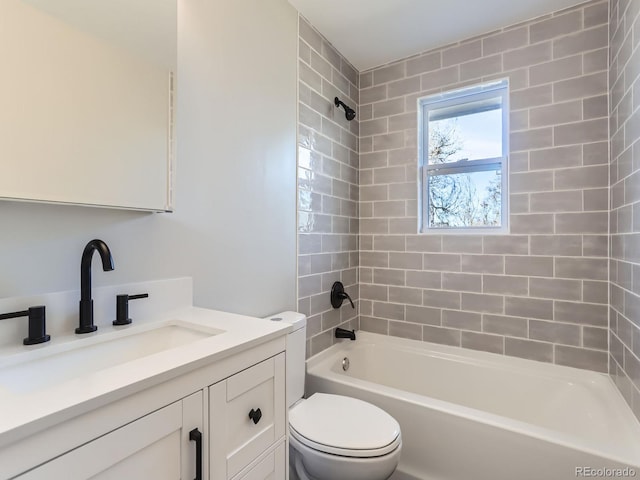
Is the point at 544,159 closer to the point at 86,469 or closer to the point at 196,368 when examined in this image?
the point at 196,368

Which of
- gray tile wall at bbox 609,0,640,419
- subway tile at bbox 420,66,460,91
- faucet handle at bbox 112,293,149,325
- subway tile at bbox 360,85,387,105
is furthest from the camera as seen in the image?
subway tile at bbox 360,85,387,105

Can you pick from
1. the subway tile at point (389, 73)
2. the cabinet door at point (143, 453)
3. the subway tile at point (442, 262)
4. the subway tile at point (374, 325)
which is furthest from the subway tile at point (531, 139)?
the cabinet door at point (143, 453)

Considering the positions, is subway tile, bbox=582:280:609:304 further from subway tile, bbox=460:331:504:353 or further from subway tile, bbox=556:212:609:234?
subway tile, bbox=460:331:504:353

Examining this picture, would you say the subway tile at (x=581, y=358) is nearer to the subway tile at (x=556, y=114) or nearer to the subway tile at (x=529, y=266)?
the subway tile at (x=529, y=266)

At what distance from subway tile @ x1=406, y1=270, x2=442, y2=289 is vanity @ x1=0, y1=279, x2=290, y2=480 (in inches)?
64.2

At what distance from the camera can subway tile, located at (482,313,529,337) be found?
208cm

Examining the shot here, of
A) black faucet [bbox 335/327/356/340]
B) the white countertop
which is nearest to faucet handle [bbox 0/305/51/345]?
the white countertop

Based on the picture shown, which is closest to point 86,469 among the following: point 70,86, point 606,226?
point 70,86

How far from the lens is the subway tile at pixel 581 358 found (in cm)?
188

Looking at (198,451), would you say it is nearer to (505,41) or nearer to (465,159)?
(465,159)

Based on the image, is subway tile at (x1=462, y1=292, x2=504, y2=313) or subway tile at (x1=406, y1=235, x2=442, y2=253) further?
subway tile at (x1=406, y1=235, x2=442, y2=253)

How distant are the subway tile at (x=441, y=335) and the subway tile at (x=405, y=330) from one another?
0.04m

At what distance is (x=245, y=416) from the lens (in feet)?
2.90

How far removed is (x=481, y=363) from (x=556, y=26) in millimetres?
2157
